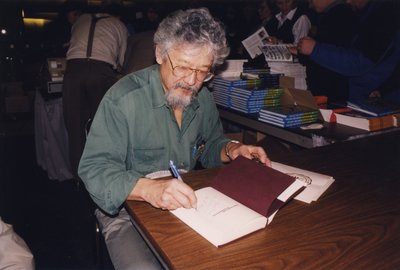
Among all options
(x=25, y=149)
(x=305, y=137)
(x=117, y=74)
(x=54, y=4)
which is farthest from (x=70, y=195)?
(x=54, y=4)

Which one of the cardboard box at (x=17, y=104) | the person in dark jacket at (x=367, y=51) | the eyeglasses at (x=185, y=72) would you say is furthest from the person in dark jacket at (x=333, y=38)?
the cardboard box at (x=17, y=104)

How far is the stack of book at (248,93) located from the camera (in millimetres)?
2691

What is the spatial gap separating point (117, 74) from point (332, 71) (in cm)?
235

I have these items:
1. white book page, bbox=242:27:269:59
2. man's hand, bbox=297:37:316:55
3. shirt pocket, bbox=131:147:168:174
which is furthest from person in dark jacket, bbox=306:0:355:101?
shirt pocket, bbox=131:147:168:174

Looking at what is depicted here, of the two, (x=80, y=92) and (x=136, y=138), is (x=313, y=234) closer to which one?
(x=136, y=138)

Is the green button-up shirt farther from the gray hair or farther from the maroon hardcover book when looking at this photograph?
the maroon hardcover book

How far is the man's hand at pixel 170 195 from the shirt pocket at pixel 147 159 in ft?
1.32

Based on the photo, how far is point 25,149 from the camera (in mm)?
4965

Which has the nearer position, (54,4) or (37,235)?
(37,235)

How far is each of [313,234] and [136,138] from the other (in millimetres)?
880

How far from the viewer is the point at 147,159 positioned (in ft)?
5.29

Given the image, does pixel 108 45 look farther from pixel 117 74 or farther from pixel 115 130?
pixel 115 130

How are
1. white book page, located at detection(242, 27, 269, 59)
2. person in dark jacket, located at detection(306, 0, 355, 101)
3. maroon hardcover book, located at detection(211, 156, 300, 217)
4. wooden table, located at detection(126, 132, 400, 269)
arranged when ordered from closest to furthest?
1. wooden table, located at detection(126, 132, 400, 269)
2. maroon hardcover book, located at detection(211, 156, 300, 217)
3. person in dark jacket, located at detection(306, 0, 355, 101)
4. white book page, located at detection(242, 27, 269, 59)

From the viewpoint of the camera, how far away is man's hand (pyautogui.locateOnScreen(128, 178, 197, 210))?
3.66ft
